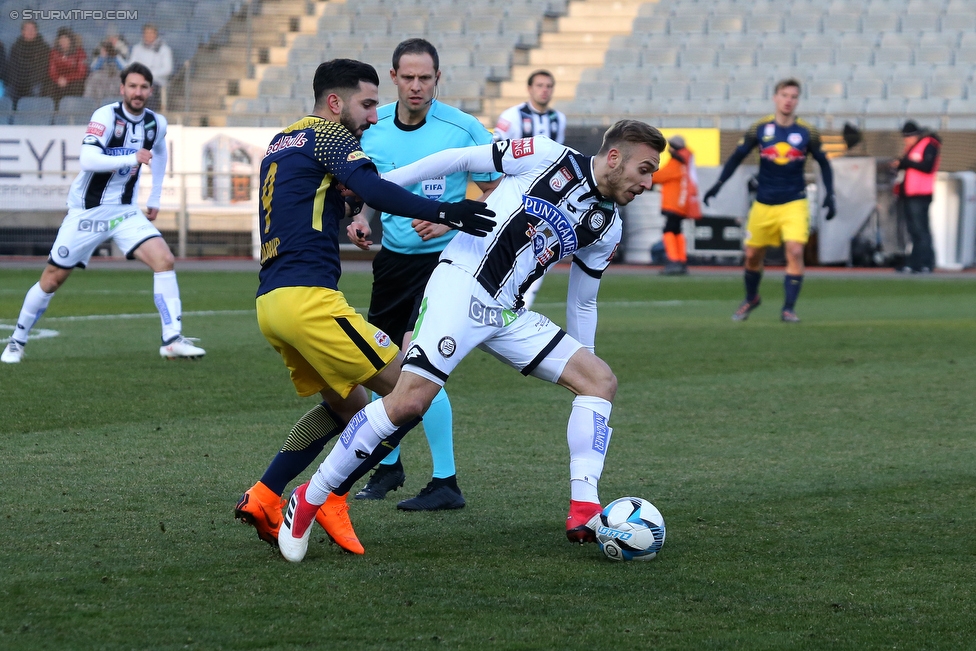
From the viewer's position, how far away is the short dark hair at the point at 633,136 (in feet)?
14.7

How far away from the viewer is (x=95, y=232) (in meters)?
9.72

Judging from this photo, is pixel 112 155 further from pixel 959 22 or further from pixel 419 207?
pixel 959 22

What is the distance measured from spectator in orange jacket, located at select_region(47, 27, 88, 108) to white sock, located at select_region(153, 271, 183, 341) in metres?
15.6

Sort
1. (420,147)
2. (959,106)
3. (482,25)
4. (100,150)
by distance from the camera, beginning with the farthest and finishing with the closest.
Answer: (482,25) → (959,106) → (100,150) → (420,147)

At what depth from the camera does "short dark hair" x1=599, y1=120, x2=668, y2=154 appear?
448 centimetres

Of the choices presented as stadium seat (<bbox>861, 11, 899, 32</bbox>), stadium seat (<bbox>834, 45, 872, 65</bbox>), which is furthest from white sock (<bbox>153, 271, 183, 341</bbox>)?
stadium seat (<bbox>861, 11, 899, 32</bbox>)

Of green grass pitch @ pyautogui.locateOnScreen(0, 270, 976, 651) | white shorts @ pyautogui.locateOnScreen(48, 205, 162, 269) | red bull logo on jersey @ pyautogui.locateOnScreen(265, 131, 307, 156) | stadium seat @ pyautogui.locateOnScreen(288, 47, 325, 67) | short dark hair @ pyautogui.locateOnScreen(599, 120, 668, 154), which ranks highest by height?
stadium seat @ pyautogui.locateOnScreen(288, 47, 325, 67)

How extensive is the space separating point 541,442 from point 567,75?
68.9 feet

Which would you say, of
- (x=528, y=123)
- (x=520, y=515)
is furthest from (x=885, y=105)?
(x=520, y=515)

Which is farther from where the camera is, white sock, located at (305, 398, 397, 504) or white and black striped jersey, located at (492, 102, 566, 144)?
white and black striped jersey, located at (492, 102, 566, 144)

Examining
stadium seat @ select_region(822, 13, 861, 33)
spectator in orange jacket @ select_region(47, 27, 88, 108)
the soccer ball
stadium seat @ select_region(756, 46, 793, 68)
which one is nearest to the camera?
the soccer ball

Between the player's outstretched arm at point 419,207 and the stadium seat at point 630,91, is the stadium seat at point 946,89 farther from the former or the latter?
the player's outstretched arm at point 419,207

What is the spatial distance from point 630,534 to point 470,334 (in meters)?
0.86

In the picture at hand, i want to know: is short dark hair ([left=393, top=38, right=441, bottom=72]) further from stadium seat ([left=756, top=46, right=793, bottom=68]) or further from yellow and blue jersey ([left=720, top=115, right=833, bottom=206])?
stadium seat ([left=756, top=46, right=793, bottom=68])
